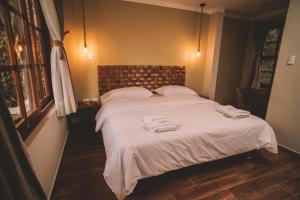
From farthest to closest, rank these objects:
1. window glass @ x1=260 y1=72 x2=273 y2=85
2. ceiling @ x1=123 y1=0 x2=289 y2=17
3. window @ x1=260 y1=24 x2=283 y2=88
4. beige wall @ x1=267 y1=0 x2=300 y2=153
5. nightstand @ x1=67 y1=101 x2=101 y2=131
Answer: window glass @ x1=260 y1=72 x2=273 y2=85, window @ x1=260 y1=24 x2=283 y2=88, ceiling @ x1=123 y1=0 x2=289 y2=17, nightstand @ x1=67 y1=101 x2=101 y2=131, beige wall @ x1=267 y1=0 x2=300 y2=153

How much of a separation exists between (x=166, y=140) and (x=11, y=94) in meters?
1.34

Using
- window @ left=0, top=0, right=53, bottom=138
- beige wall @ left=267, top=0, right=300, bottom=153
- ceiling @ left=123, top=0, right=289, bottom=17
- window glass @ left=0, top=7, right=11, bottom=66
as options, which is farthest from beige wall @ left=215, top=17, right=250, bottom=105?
window glass @ left=0, top=7, right=11, bottom=66

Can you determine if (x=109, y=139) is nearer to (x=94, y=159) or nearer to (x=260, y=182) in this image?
(x=94, y=159)

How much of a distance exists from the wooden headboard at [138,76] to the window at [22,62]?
106 centimetres

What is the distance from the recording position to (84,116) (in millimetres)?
3117

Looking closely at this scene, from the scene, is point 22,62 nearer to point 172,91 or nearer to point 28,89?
point 28,89

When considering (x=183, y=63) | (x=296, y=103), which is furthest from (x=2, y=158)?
(x=183, y=63)

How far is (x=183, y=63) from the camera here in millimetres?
3723

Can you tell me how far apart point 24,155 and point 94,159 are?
4.77ft

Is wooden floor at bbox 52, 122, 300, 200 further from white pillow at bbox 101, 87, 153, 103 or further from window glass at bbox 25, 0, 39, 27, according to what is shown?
window glass at bbox 25, 0, 39, 27

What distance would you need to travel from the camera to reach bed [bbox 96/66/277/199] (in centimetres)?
143

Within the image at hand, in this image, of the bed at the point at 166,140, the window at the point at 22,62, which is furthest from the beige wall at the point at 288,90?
the window at the point at 22,62

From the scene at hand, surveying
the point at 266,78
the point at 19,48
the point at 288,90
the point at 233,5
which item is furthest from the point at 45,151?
the point at 266,78

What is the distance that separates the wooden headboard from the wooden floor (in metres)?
1.39
